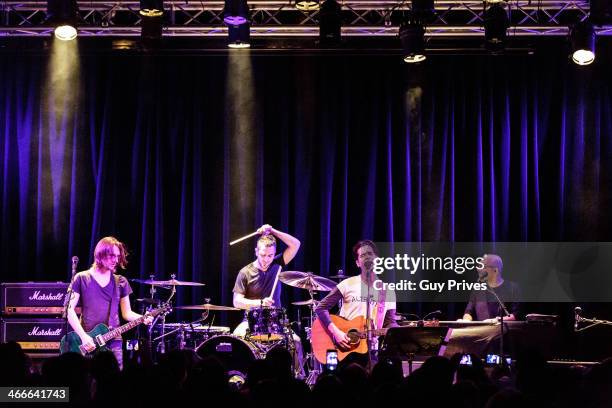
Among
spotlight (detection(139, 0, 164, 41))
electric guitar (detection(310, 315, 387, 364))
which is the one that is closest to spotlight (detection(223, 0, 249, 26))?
spotlight (detection(139, 0, 164, 41))

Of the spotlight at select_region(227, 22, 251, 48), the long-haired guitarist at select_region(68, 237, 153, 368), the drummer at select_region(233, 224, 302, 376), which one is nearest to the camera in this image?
the long-haired guitarist at select_region(68, 237, 153, 368)

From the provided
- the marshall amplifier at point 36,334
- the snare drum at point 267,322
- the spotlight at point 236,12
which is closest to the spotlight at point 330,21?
the spotlight at point 236,12

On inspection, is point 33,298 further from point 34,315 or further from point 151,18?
point 151,18

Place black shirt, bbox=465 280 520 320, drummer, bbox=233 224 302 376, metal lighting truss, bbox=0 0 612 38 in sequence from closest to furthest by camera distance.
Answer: black shirt, bbox=465 280 520 320
drummer, bbox=233 224 302 376
metal lighting truss, bbox=0 0 612 38

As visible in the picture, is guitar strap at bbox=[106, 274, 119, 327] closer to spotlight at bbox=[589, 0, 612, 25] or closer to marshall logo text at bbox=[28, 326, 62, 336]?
marshall logo text at bbox=[28, 326, 62, 336]

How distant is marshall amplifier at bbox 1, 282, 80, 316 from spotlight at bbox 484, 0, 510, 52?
5.81m

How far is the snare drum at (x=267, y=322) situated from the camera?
333 inches

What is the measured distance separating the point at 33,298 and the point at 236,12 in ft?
13.5

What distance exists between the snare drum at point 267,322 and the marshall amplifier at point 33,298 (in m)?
2.34

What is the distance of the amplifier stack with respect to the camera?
360 inches

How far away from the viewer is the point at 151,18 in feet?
30.3

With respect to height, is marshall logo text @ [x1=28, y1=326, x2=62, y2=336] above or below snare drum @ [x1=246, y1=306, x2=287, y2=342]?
below

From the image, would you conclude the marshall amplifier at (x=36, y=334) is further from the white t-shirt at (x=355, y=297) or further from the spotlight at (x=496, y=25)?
the spotlight at (x=496, y=25)

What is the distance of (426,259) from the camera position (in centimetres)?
1054
